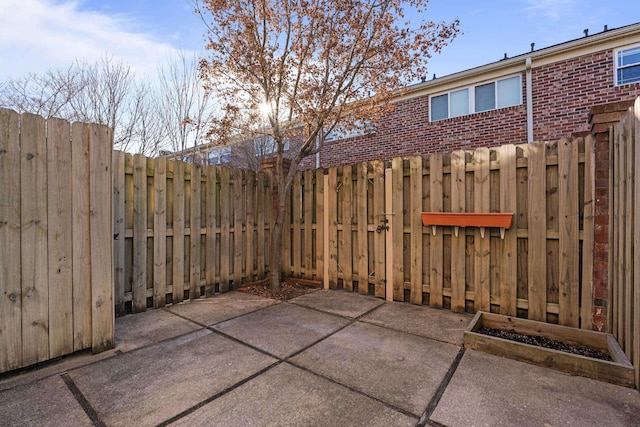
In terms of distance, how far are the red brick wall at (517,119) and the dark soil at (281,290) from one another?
668 cm

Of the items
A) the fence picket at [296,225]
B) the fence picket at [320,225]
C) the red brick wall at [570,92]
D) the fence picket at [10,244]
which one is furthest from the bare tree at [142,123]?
the red brick wall at [570,92]

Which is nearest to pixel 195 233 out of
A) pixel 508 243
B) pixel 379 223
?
pixel 379 223

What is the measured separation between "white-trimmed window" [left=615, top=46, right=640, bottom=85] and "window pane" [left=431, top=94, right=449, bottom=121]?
3.92 m

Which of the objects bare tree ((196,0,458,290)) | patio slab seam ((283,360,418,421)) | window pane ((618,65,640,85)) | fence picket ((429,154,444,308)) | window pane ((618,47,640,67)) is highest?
window pane ((618,47,640,67))

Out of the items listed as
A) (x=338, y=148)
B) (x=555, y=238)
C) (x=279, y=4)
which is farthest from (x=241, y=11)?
(x=338, y=148)

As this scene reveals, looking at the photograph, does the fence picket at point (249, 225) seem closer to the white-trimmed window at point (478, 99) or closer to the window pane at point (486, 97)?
the white-trimmed window at point (478, 99)

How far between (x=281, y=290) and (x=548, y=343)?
3.52 meters

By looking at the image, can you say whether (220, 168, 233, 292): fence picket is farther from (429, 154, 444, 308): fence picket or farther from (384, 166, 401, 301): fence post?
(429, 154, 444, 308): fence picket

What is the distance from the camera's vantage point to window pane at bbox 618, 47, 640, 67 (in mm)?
6918

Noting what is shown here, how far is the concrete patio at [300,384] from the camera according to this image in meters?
1.82

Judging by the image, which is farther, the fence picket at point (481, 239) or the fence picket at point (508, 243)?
the fence picket at point (481, 239)

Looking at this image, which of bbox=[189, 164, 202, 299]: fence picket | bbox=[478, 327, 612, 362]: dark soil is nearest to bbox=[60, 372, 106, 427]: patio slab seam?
bbox=[189, 164, 202, 299]: fence picket

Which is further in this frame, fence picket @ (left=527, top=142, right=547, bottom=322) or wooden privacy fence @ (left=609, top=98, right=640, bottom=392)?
fence picket @ (left=527, top=142, right=547, bottom=322)

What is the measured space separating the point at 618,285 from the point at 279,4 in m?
5.30
